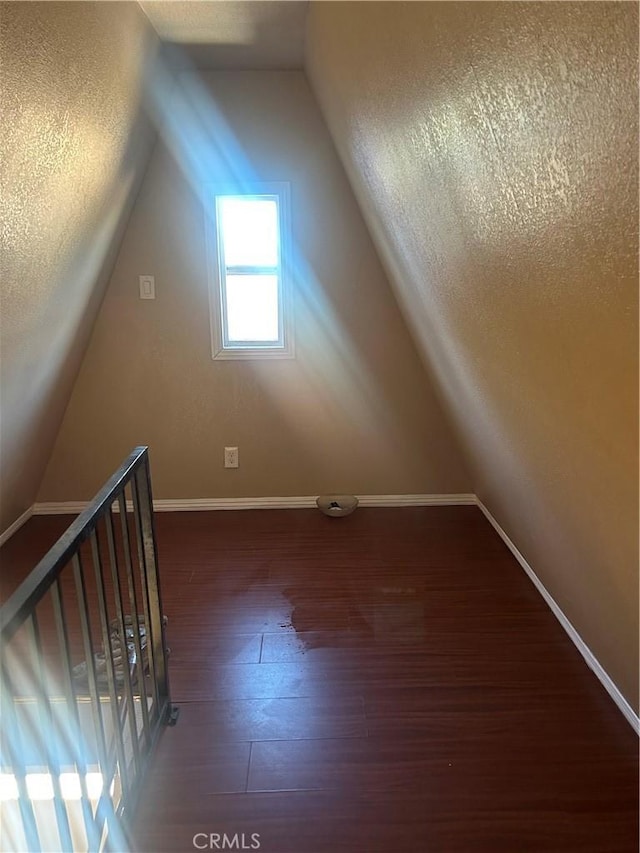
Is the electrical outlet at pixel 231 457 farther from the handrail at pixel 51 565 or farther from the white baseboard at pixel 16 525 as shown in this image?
the handrail at pixel 51 565

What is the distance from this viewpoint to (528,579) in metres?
2.60

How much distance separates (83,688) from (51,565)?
122 centimetres

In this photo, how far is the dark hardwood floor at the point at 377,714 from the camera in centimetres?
150

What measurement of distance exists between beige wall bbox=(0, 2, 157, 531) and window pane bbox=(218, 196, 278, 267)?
489 mm

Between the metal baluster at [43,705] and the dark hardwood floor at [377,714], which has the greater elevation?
the metal baluster at [43,705]

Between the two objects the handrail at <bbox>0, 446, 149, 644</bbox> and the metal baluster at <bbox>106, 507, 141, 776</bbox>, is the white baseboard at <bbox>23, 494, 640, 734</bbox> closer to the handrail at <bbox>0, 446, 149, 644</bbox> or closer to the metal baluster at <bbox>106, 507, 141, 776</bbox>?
the metal baluster at <bbox>106, 507, 141, 776</bbox>

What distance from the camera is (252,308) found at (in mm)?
3219

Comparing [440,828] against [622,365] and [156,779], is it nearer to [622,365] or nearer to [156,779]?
[156,779]

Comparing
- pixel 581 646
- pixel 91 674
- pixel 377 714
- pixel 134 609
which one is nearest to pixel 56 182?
pixel 134 609

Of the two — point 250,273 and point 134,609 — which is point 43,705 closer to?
point 134,609

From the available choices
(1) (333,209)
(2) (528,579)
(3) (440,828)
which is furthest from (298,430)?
(3) (440,828)

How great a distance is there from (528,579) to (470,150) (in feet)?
6.57

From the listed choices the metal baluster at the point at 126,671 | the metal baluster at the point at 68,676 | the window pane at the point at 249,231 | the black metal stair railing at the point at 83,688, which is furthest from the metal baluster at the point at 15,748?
the window pane at the point at 249,231

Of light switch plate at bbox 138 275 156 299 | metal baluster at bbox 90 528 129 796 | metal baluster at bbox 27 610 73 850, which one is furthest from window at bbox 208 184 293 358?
metal baluster at bbox 27 610 73 850
